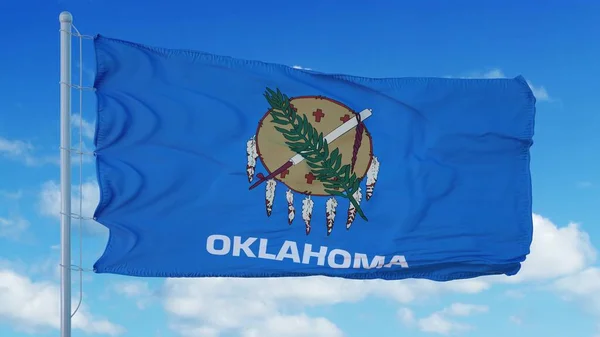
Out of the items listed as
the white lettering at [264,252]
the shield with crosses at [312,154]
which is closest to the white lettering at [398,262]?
the shield with crosses at [312,154]

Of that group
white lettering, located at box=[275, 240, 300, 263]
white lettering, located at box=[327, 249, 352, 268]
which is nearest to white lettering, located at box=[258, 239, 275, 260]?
white lettering, located at box=[275, 240, 300, 263]

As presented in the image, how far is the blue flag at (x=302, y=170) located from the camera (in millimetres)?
12211

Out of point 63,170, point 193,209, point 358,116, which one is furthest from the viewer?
point 358,116

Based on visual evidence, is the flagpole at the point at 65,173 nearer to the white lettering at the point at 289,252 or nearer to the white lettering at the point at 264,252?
the white lettering at the point at 264,252

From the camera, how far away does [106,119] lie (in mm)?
12086

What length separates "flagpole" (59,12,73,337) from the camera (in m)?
11.5

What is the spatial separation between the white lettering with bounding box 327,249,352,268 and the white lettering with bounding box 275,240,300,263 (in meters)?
0.41

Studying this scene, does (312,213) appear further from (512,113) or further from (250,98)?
(512,113)

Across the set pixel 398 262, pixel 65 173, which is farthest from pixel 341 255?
pixel 65 173

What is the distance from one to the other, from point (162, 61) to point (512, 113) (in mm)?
4576

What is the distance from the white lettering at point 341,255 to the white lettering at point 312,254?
8cm

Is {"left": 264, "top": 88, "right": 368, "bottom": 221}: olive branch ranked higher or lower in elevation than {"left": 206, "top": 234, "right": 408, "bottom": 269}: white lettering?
higher

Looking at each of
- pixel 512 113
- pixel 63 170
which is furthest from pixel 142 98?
pixel 512 113

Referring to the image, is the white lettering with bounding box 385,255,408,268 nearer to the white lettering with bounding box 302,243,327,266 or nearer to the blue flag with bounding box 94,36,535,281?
the blue flag with bounding box 94,36,535,281
